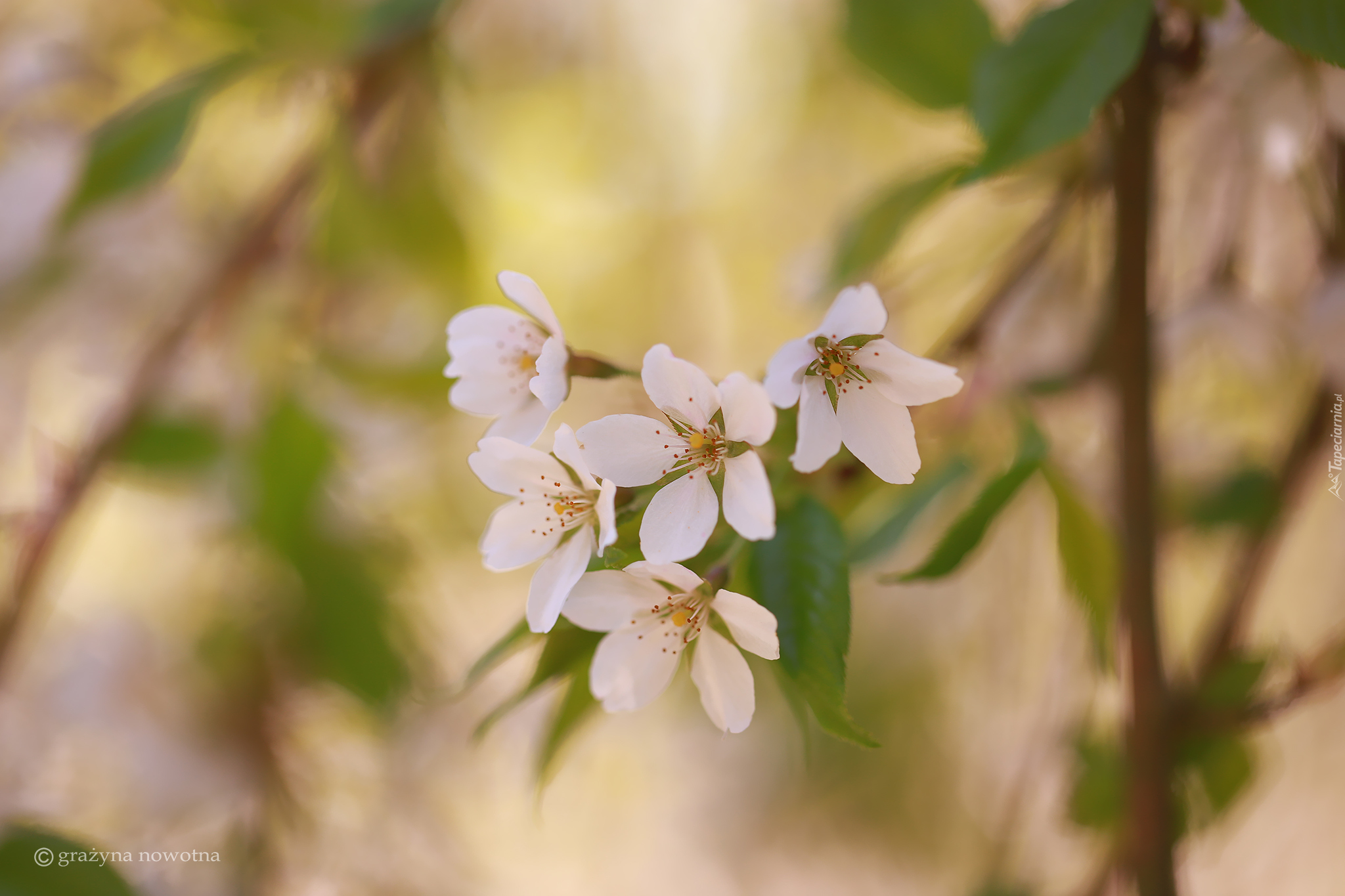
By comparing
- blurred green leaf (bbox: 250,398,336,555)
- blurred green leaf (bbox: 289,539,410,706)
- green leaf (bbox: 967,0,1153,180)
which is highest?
green leaf (bbox: 967,0,1153,180)

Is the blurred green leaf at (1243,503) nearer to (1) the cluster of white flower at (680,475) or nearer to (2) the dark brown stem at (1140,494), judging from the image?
(2) the dark brown stem at (1140,494)

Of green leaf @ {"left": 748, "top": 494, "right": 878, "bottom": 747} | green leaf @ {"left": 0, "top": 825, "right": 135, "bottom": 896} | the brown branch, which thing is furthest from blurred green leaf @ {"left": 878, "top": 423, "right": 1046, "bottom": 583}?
the brown branch

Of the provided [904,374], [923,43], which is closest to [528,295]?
[904,374]

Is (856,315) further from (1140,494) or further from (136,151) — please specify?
(136,151)

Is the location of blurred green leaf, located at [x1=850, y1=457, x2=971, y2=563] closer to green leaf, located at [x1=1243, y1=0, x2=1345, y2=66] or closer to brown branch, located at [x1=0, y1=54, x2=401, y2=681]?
green leaf, located at [x1=1243, y1=0, x2=1345, y2=66]

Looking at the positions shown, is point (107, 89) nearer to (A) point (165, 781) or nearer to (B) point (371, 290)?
(B) point (371, 290)

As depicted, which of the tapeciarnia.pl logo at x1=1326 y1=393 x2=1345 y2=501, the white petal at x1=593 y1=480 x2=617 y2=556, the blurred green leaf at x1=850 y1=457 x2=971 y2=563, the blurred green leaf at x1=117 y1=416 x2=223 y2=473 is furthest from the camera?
the blurred green leaf at x1=117 y1=416 x2=223 y2=473
